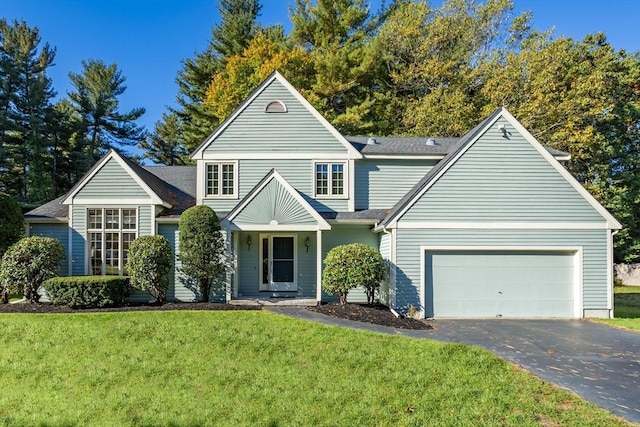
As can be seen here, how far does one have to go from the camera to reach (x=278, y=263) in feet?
44.4

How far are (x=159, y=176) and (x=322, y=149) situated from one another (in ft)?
21.9

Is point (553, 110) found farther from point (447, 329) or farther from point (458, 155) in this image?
point (447, 329)

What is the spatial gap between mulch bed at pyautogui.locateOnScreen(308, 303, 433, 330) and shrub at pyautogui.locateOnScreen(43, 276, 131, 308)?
565cm

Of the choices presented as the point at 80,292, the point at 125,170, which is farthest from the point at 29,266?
the point at 125,170

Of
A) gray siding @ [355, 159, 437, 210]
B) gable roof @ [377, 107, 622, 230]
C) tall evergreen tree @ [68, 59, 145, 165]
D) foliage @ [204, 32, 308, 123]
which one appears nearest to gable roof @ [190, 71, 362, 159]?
gray siding @ [355, 159, 437, 210]

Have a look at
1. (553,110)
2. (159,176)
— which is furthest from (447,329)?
(553,110)

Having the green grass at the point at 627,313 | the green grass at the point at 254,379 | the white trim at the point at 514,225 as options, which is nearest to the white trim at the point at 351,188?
the white trim at the point at 514,225

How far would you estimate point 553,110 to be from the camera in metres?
21.7

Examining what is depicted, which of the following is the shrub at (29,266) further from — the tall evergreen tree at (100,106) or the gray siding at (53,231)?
the tall evergreen tree at (100,106)

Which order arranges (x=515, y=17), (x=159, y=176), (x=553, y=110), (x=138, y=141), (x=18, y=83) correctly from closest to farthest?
(x=159, y=176) → (x=553, y=110) → (x=515, y=17) → (x=18, y=83) → (x=138, y=141)

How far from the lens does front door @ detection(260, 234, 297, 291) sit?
13461mm

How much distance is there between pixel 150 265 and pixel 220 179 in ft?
12.6

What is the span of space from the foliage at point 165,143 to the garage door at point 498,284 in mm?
27070

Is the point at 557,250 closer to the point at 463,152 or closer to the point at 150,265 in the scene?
the point at 463,152
